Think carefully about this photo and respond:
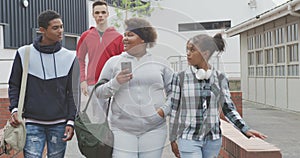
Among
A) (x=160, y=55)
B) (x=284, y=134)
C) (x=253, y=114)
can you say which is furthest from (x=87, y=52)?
(x=253, y=114)

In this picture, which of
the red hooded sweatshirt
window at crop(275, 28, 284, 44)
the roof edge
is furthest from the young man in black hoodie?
window at crop(275, 28, 284, 44)

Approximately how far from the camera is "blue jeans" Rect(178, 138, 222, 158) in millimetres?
2523

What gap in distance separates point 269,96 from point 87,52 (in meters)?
10.5

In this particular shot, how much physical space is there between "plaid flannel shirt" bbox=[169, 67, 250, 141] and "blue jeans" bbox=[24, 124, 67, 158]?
757 mm

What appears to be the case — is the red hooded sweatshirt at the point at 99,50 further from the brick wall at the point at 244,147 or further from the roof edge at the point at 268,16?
the roof edge at the point at 268,16

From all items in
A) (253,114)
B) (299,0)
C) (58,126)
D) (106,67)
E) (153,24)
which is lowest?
(253,114)

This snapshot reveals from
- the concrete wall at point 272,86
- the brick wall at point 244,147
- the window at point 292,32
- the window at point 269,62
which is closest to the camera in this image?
the brick wall at point 244,147

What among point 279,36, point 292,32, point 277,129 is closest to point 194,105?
point 277,129

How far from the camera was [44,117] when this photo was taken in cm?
263

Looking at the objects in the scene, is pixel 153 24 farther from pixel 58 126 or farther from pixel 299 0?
pixel 299 0

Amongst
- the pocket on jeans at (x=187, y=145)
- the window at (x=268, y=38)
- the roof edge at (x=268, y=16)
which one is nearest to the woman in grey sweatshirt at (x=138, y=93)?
the pocket on jeans at (x=187, y=145)

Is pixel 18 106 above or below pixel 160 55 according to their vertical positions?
below

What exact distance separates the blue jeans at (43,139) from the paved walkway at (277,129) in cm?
156

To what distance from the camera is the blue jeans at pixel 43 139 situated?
264cm
